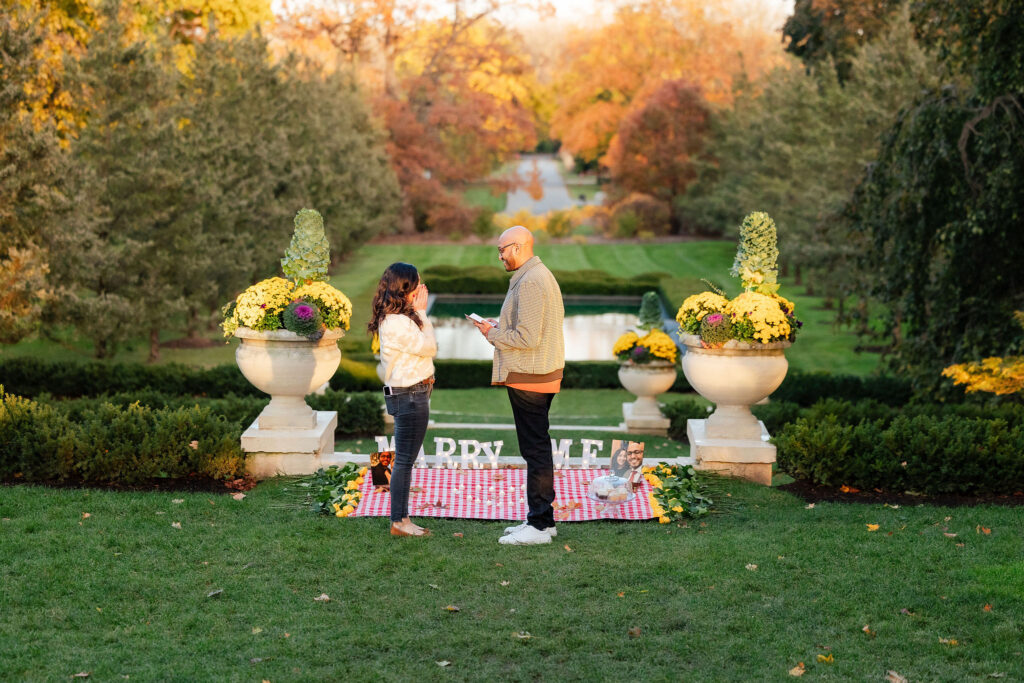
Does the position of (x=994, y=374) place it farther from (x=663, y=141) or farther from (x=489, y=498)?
(x=663, y=141)

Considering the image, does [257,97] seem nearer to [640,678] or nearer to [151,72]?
[151,72]

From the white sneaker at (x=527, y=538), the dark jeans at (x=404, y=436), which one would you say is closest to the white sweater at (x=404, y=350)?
the dark jeans at (x=404, y=436)

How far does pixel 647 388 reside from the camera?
12.5 metres

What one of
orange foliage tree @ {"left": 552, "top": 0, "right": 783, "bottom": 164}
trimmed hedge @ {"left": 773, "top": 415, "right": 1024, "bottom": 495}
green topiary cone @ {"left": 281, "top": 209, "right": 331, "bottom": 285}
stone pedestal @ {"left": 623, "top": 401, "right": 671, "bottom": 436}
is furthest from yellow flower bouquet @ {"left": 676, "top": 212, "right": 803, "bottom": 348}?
orange foliage tree @ {"left": 552, "top": 0, "right": 783, "bottom": 164}

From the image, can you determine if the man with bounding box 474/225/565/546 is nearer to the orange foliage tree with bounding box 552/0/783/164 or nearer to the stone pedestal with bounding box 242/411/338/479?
the stone pedestal with bounding box 242/411/338/479

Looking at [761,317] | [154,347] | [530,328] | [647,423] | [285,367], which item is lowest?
[154,347]

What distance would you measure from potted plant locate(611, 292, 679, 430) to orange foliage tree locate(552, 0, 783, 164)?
4490 centimetres

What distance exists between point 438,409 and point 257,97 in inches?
449

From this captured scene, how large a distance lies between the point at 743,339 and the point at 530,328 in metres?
2.45

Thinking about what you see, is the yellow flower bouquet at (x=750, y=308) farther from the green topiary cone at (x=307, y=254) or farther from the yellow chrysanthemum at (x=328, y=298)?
the green topiary cone at (x=307, y=254)

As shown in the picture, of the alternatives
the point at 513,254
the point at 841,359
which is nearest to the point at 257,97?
the point at 841,359

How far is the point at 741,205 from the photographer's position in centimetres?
3628

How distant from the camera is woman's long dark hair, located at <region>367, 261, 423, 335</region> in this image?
6.55 metres

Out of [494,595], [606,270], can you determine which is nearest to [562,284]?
[606,270]
